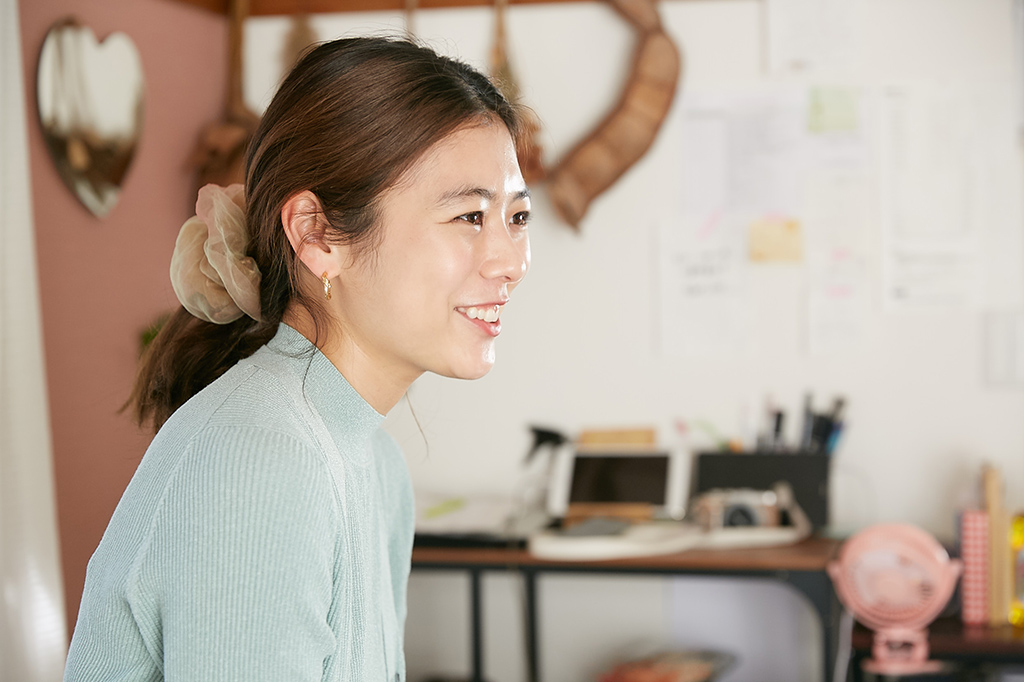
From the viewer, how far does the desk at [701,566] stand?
5.93 feet

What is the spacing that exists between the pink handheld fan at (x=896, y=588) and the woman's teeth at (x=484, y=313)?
Result: 1166 millimetres

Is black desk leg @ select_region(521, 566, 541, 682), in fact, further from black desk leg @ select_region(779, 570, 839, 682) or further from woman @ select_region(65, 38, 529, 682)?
woman @ select_region(65, 38, 529, 682)

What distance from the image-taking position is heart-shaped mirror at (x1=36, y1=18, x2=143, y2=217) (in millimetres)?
1777

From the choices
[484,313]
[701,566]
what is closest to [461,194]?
[484,313]

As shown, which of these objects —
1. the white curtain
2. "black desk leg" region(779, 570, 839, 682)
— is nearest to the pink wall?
the white curtain

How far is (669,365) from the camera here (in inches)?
88.2

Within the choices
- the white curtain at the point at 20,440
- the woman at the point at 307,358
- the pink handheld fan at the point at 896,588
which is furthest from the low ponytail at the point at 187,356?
the pink handheld fan at the point at 896,588

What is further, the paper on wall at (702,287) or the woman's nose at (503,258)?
the paper on wall at (702,287)

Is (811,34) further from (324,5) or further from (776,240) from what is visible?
(324,5)

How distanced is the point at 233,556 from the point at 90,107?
151cm

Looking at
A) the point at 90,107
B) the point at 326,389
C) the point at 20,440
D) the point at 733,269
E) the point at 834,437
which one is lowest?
the point at 834,437

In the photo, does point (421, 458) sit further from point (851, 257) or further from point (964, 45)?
point (964, 45)

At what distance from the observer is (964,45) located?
2.10 meters

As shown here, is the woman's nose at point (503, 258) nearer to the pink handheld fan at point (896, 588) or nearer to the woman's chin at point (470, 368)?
the woman's chin at point (470, 368)
